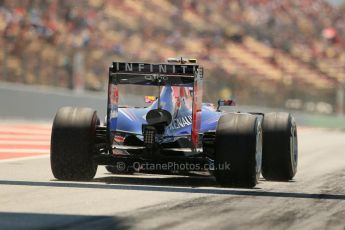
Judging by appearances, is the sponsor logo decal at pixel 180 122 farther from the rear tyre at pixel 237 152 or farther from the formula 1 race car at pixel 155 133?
the rear tyre at pixel 237 152

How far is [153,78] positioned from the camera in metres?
8.14

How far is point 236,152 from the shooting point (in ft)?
24.8

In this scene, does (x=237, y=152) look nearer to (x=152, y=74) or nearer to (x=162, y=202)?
(x=152, y=74)

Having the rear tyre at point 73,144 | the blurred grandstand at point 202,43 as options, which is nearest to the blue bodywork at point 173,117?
the rear tyre at point 73,144

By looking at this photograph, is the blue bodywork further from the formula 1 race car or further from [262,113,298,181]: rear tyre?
[262,113,298,181]: rear tyre

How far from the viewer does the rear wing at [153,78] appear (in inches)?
316

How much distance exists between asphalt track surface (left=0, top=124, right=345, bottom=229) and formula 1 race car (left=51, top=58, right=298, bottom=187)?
0.70 ft

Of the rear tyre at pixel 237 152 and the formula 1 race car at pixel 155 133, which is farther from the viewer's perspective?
the formula 1 race car at pixel 155 133

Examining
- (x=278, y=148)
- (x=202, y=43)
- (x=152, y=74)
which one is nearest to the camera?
(x=152, y=74)

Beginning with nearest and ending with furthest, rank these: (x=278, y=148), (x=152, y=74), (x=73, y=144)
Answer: (x=73, y=144) < (x=152, y=74) < (x=278, y=148)

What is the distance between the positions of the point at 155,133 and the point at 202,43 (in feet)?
81.8

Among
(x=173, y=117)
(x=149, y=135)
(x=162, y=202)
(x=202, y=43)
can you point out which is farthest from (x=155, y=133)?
(x=202, y=43)

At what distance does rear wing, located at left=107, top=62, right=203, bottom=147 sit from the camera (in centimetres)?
802

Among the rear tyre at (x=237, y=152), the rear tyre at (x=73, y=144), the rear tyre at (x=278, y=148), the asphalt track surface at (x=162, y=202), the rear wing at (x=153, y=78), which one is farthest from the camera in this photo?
the rear tyre at (x=278, y=148)
